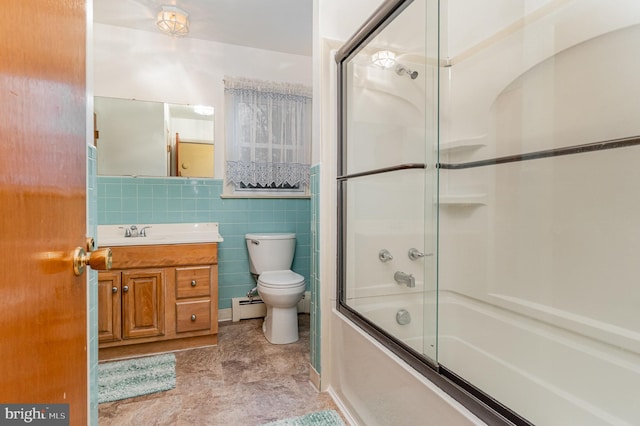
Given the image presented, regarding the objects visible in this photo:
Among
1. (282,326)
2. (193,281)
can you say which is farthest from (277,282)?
(193,281)

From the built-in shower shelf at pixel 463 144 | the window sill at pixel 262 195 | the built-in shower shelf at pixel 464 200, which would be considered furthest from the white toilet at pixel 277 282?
the built-in shower shelf at pixel 463 144

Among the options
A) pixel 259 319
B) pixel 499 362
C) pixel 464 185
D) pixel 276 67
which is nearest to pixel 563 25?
pixel 464 185

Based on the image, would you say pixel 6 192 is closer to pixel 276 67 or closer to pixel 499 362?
pixel 499 362

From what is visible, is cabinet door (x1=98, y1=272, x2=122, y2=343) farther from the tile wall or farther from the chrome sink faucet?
the tile wall

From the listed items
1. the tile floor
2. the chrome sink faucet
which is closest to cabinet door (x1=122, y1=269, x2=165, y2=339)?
the tile floor

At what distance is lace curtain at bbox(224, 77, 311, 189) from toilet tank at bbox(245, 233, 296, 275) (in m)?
0.52

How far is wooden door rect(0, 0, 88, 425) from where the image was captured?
0.38m

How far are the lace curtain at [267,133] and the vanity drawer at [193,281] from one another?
2.94 feet

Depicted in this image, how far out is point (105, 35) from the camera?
249cm

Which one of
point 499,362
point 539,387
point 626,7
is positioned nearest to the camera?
point 626,7

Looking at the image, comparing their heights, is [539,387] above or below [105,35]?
below

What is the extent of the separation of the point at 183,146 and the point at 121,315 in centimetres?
140

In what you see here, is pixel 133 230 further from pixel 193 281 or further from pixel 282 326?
pixel 282 326

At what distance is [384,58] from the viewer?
170 cm
